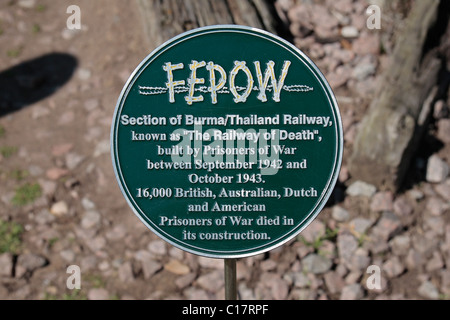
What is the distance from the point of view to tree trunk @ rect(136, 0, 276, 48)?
322 centimetres

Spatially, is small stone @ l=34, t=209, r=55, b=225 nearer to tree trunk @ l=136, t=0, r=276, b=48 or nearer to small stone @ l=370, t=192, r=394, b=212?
tree trunk @ l=136, t=0, r=276, b=48

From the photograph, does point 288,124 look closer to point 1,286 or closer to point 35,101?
point 1,286

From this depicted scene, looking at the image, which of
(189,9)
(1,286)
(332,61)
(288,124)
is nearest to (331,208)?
(332,61)

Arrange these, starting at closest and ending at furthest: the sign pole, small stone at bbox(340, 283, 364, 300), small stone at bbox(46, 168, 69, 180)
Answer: the sign pole
small stone at bbox(340, 283, 364, 300)
small stone at bbox(46, 168, 69, 180)

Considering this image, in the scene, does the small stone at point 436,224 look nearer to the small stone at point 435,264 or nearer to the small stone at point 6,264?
the small stone at point 435,264

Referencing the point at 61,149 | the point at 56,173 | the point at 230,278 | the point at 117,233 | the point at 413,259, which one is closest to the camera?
the point at 230,278

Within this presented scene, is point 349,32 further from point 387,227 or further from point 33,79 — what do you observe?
point 33,79

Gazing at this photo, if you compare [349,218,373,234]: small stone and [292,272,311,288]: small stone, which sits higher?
[349,218,373,234]: small stone

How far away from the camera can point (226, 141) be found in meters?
1.96

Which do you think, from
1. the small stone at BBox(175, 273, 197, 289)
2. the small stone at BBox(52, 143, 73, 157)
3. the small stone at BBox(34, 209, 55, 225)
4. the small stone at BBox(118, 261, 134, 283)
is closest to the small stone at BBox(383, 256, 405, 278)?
the small stone at BBox(175, 273, 197, 289)

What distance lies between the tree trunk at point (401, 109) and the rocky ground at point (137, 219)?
12 cm

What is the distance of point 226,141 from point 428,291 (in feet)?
4.67

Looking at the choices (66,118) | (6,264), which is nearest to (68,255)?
(6,264)

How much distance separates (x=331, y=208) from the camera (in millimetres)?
3006
